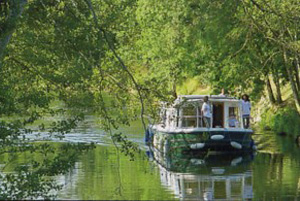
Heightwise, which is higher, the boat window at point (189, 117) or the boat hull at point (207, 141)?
the boat window at point (189, 117)

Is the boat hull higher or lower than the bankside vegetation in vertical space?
lower

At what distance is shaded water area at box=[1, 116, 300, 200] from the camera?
20.1 meters

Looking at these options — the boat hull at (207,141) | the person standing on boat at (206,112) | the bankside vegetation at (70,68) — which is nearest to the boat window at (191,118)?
the person standing on boat at (206,112)

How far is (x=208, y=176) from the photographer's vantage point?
966 inches

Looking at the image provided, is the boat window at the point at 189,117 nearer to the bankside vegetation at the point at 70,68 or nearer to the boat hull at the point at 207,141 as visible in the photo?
the boat hull at the point at 207,141

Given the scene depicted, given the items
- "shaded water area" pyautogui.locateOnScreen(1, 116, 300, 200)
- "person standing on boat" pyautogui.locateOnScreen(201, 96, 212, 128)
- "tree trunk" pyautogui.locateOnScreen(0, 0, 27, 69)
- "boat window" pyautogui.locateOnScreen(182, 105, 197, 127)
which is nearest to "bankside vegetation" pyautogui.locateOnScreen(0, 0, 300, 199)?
"tree trunk" pyautogui.locateOnScreen(0, 0, 27, 69)

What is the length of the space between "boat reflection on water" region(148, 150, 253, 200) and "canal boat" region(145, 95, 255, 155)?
404 millimetres

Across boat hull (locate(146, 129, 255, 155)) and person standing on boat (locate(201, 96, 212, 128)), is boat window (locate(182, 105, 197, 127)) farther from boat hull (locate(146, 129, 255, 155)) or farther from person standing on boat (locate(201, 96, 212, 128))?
boat hull (locate(146, 129, 255, 155))

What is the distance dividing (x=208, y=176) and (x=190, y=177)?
604mm

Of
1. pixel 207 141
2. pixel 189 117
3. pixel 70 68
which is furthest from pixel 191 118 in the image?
pixel 70 68

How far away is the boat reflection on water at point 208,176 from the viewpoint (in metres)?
20.8

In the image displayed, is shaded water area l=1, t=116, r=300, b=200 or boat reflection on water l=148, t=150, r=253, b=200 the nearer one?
shaded water area l=1, t=116, r=300, b=200

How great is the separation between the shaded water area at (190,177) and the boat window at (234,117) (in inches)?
50.0

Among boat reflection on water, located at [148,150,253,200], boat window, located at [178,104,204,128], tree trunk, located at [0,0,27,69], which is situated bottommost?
boat reflection on water, located at [148,150,253,200]
